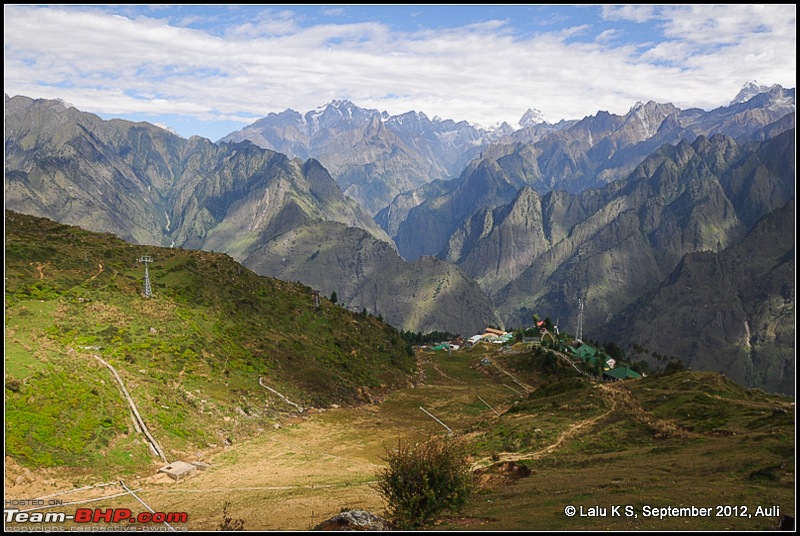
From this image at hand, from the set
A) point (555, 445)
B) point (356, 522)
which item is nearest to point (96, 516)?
point (356, 522)

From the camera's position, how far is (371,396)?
71000 millimetres

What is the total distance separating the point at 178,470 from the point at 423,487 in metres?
23.3

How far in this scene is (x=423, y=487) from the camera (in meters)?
25.3

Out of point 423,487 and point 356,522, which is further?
point 423,487

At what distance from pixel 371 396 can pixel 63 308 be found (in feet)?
123

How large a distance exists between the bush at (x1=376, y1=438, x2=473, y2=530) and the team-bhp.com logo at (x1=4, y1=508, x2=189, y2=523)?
44.8 feet

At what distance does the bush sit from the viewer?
24938 millimetres

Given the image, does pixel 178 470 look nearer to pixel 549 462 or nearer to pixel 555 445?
pixel 549 462

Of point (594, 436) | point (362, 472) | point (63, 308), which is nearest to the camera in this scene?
point (362, 472)

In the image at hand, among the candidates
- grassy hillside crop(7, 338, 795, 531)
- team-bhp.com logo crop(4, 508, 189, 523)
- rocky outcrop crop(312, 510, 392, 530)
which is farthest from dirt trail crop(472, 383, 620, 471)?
team-bhp.com logo crop(4, 508, 189, 523)

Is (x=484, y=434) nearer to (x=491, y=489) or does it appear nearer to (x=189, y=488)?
(x=491, y=489)

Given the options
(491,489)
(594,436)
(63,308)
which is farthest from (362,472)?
(63,308)

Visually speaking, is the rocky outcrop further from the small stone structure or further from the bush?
the small stone structure

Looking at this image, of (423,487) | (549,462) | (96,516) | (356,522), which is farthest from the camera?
(549,462)
